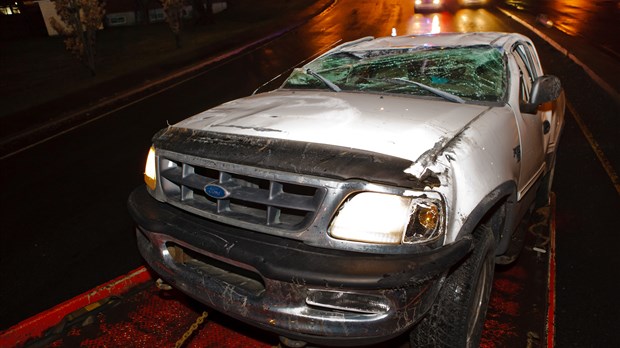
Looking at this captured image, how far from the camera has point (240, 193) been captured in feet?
7.76

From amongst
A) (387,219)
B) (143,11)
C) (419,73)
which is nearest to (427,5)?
(143,11)

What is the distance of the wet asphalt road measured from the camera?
3.53 meters

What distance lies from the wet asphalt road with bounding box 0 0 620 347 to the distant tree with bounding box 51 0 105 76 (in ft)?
14.8

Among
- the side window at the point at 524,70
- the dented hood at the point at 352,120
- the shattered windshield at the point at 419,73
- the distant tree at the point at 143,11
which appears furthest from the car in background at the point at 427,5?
the dented hood at the point at 352,120

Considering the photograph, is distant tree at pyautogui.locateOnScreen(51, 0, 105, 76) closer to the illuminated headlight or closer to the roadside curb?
the roadside curb

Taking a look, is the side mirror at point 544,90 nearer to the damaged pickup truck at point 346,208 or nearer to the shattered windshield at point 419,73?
the damaged pickup truck at point 346,208

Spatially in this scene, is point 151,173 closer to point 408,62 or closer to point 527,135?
point 408,62

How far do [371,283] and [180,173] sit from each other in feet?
4.29

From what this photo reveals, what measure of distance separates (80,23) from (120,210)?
10.6 metres

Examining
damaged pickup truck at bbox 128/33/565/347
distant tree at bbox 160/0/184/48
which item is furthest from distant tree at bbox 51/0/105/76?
damaged pickup truck at bbox 128/33/565/347

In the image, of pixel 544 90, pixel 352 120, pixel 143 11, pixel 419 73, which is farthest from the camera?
pixel 143 11

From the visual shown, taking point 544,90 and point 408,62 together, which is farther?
point 408,62

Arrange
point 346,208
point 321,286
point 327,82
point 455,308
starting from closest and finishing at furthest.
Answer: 1. point 321,286
2. point 346,208
3. point 455,308
4. point 327,82

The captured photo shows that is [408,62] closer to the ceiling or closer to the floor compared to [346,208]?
closer to the ceiling
